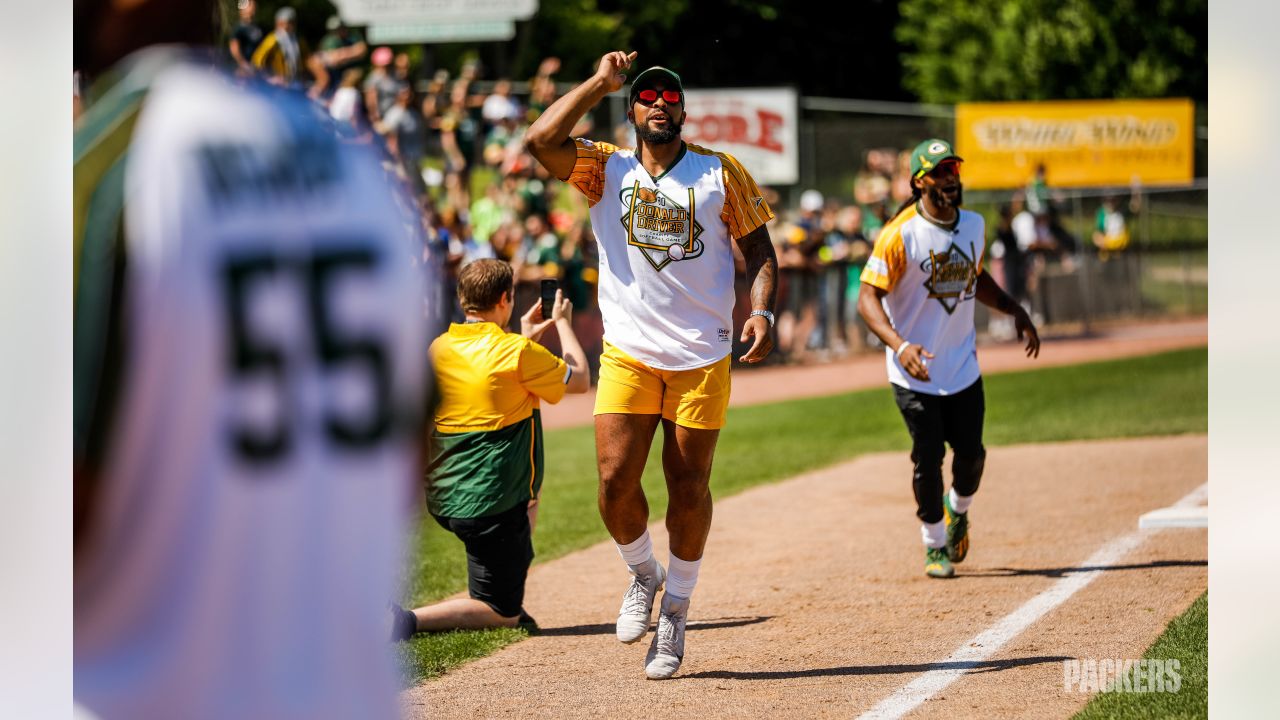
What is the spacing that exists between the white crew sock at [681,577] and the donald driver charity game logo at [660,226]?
1.13 meters

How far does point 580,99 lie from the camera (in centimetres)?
477

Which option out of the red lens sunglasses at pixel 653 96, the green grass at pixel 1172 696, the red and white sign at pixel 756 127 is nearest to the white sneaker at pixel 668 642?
the green grass at pixel 1172 696

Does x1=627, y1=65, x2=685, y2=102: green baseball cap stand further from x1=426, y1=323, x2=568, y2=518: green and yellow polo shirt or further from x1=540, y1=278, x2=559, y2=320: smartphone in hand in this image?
x1=426, y1=323, x2=568, y2=518: green and yellow polo shirt

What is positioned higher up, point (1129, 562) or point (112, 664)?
point (112, 664)

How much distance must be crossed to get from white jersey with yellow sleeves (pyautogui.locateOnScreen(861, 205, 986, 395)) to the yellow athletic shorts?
184cm

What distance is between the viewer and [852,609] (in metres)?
6.32

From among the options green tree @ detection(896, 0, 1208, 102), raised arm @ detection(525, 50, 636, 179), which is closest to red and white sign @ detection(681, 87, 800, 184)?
green tree @ detection(896, 0, 1208, 102)

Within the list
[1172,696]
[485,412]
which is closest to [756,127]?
[485,412]

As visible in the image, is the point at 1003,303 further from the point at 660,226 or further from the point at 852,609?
the point at 660,226

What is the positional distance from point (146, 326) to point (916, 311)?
5.76 m

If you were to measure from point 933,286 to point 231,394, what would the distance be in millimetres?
5653

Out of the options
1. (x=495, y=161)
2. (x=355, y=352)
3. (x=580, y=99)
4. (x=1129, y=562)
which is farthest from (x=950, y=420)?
(x=495, y=161)

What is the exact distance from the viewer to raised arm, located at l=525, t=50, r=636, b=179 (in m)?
4.71
